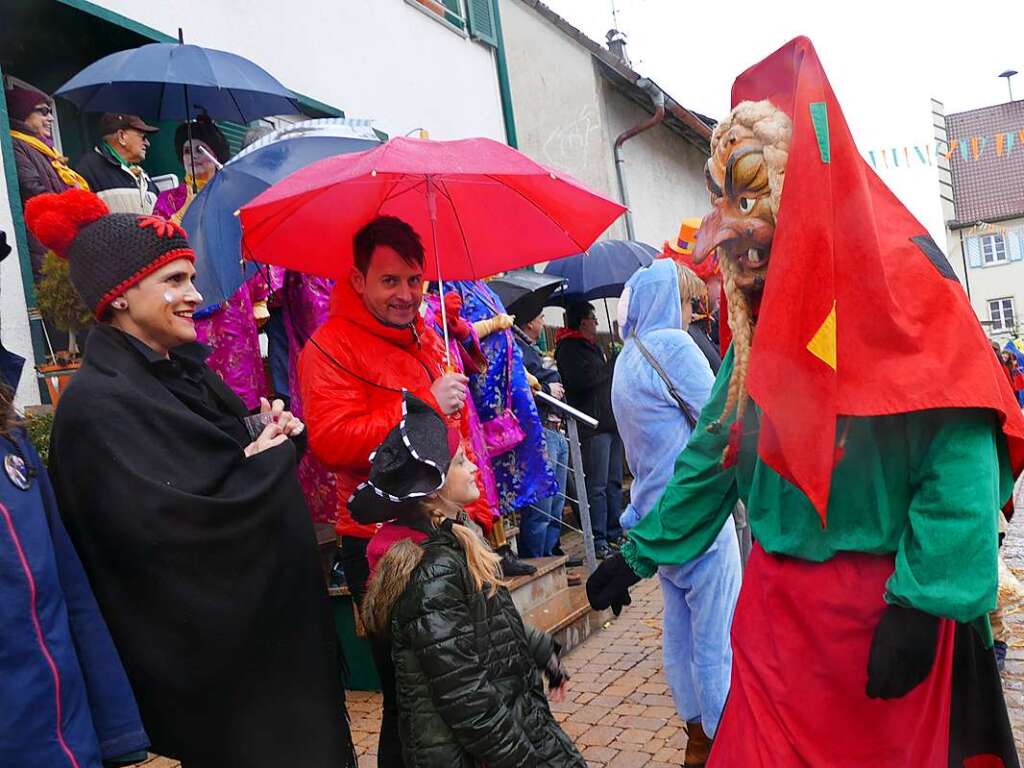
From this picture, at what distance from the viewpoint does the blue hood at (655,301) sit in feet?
13.1

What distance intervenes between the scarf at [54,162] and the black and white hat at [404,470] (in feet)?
10.6

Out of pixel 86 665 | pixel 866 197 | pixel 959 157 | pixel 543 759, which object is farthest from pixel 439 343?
pixel 959 157

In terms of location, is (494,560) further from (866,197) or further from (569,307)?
(569,307)

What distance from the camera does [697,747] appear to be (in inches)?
149

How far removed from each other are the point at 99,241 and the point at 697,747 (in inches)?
114

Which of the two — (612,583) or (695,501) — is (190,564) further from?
(695,501)

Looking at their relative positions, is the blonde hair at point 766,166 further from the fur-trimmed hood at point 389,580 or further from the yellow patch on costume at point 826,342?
the fur-trimmed hood at point 389,580

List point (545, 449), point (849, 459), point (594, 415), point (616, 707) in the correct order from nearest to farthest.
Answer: point (849, 459) < point (616, 707) < point (545, 449) < point (594, 415)

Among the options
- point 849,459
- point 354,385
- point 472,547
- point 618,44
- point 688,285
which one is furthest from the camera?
point 618,44

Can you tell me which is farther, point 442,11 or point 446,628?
point 442,11

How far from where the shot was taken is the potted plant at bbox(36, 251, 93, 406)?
4.32 m

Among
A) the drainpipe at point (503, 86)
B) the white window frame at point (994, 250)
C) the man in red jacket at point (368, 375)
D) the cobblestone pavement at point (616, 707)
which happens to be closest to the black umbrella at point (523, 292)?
the cobblestone pavement at point (616, 707)

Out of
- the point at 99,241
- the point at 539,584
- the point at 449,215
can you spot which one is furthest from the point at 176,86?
the point at 539,584

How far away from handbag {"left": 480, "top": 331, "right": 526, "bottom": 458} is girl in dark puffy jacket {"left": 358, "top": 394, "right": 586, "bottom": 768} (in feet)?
7.82
